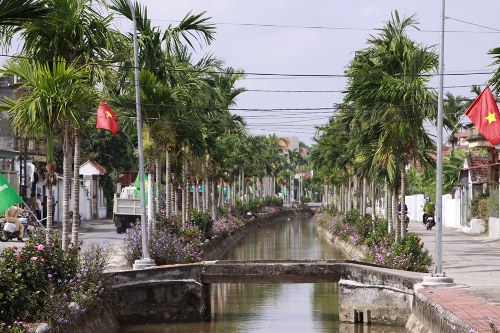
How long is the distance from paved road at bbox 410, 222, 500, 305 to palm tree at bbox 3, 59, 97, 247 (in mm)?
9850

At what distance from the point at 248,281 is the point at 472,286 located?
647 centimetres

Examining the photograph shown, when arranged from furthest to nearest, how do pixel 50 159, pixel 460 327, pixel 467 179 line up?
pixel 467 179 < pixel 50 159 < pixel 460 327

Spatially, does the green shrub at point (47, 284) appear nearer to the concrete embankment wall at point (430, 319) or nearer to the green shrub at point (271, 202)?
the concrete embankment wall at point (430, 319)

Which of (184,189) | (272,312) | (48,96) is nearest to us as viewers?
(48,96)

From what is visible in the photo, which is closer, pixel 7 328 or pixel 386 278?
pixel 7 328

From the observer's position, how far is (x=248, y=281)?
27156 millimetres

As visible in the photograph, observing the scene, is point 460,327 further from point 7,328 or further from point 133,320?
point 133,320

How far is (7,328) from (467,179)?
169 feet

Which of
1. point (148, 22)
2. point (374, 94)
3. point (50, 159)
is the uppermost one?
point (148, 22)

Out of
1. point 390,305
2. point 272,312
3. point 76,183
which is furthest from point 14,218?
point 390,305

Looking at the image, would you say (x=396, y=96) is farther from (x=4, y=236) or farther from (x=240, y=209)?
(x=240, y=209)

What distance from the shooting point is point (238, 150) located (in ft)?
230

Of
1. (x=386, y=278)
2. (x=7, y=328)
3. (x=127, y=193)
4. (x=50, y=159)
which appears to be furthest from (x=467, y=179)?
(x=7, y=328)

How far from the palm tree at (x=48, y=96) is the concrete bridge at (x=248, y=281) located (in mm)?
3980
